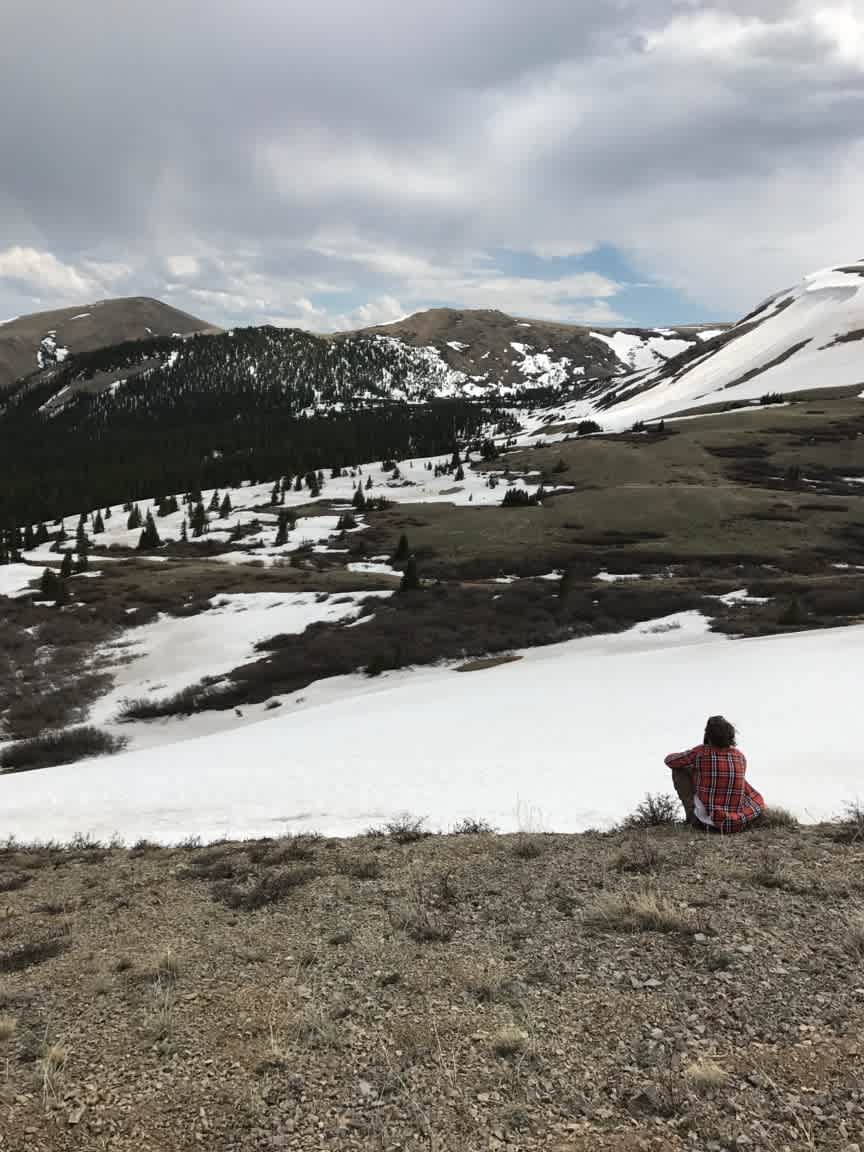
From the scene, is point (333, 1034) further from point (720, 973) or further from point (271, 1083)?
point (720, 973)

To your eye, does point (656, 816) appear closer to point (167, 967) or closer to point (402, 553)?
point (167, 967)

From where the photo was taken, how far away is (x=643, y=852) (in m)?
9.59

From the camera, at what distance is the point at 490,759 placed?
59.5ft

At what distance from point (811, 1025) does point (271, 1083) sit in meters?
4.71

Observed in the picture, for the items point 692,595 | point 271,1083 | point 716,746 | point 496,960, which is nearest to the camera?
point 271,1083

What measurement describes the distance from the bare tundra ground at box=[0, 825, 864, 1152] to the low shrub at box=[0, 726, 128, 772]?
72.4 ft

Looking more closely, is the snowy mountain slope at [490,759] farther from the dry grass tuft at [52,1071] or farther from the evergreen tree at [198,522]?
the evergreen tree at [198,522]

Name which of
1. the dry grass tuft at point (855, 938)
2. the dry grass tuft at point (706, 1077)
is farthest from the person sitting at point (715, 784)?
the dry grass tuft at point (706, 1077)

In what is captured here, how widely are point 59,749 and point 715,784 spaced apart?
30457 millimetres

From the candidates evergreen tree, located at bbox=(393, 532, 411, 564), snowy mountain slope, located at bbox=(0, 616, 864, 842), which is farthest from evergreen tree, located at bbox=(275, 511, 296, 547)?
snowy mountain slope, located at bbox=(0, 616, 864, 842)

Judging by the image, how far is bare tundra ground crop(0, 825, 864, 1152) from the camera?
4.82 m

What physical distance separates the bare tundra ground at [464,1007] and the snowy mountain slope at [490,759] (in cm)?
443

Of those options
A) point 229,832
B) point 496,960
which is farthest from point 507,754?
point 496,960

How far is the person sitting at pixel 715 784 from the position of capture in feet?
33.1
